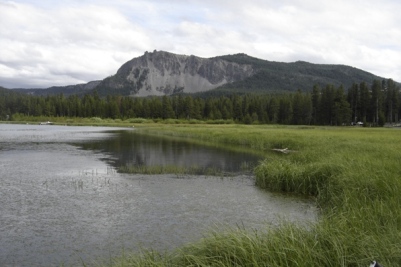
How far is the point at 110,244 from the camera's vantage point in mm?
A: 12664

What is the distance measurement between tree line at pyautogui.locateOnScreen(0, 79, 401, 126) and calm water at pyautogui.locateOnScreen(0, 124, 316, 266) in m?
90.7

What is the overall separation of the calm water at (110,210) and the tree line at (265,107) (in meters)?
90.7

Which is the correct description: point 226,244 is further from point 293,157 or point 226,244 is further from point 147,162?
point 147,162

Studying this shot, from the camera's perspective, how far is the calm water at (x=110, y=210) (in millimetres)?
12477

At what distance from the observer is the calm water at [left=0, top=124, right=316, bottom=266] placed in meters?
12.5

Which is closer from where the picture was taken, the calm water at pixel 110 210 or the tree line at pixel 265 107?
the calm water at pixel 110 210

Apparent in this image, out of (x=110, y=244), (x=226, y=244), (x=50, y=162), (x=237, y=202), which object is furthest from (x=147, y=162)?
(x=226, y=244)

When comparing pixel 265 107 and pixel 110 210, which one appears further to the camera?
pixel 265 107

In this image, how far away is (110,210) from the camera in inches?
669

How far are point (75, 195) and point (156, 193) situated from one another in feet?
14.8

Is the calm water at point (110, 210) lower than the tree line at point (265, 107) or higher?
lower

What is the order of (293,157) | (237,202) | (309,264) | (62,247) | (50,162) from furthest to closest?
(50,162)
(293,157)
(237,202)
(62,247)
(309,264)

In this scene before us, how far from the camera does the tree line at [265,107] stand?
108 m

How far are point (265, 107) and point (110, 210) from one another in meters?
133
